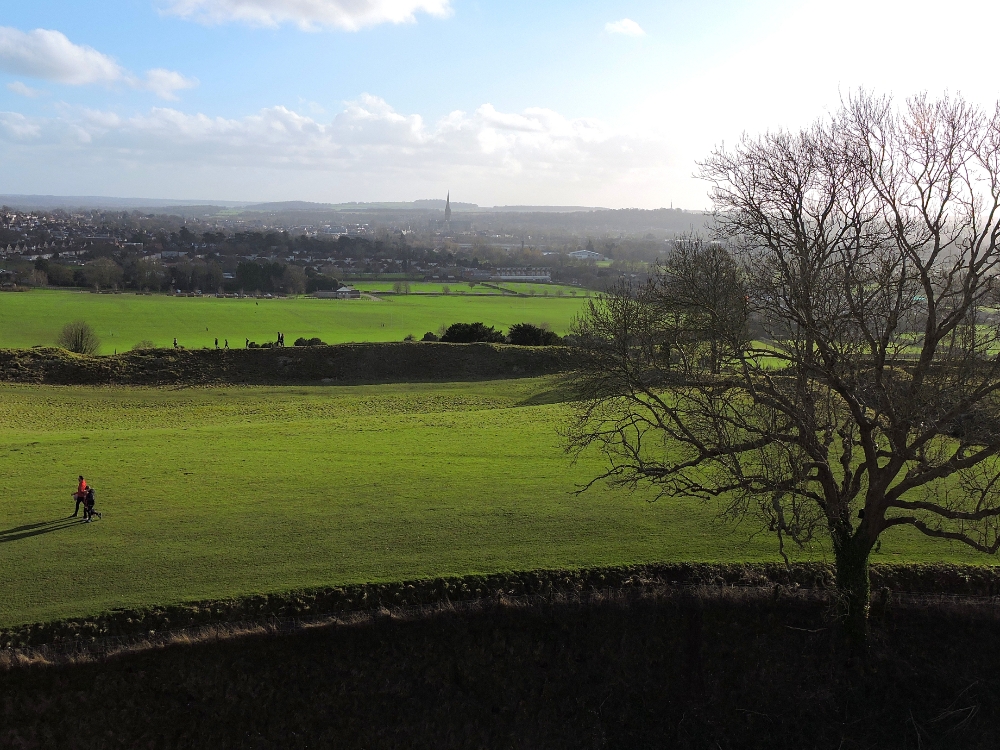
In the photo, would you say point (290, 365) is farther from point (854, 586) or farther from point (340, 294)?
point (340, 294)

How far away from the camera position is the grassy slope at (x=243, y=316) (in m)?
63.4

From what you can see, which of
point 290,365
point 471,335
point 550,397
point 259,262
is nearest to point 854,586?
point 550,397

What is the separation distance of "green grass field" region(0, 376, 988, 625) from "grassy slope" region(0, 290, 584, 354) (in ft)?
118

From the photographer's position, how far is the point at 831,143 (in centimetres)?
1242

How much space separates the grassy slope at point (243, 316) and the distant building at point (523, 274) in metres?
24.9

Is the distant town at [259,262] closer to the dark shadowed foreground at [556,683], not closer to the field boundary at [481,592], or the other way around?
the field boundary at [481,592]

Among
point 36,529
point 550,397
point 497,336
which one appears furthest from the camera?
point 497,336

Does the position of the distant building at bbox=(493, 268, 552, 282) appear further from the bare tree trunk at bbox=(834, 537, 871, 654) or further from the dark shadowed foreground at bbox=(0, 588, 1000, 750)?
the bare tree trunk at bbox=(834, 537, 871, 654)

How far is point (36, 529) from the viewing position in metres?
17.6

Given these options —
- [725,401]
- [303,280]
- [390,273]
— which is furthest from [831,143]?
[390,273]

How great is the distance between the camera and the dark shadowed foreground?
13.1 metres

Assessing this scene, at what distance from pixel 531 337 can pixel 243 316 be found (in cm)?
3836

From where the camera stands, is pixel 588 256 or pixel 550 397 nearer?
pixel 550 397

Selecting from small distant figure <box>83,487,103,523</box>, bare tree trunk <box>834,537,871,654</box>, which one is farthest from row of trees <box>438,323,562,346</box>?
bare tree trunk <box>834,537,871,654</box>
